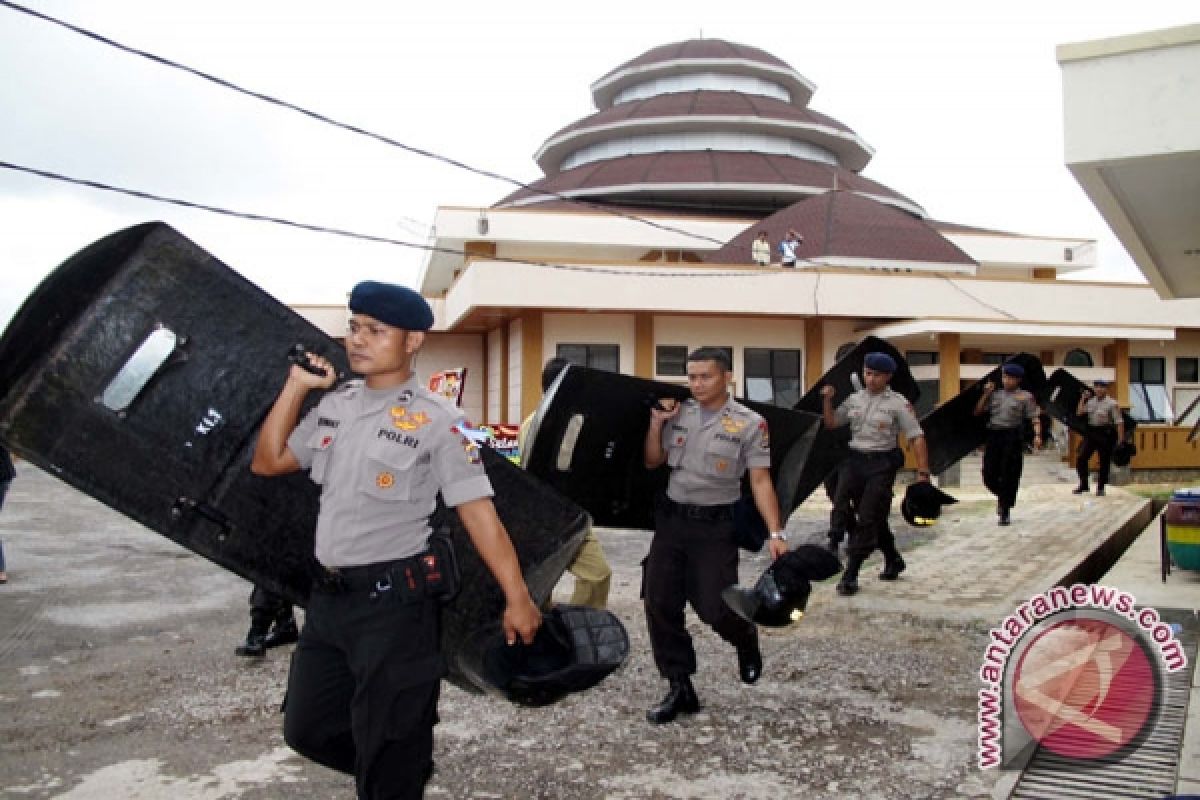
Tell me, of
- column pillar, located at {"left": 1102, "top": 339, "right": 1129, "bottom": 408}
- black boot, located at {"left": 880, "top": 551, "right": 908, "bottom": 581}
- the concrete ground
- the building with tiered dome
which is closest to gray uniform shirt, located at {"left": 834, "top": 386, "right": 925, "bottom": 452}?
black boot, located at {"left": 880, "top": 551, "right": 908, "bottom": 581}

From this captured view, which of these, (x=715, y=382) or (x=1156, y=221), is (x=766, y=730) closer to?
(x=715, y=382)

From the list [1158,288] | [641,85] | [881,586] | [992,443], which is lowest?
[881,586]

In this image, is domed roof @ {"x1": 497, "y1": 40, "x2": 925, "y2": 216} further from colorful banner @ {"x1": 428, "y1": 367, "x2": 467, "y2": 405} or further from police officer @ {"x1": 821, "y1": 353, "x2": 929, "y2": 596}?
police officer @ {"x1": 821, "y1": 353, "x2": 929, "y2": 596}

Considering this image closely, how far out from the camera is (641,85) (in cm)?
4181

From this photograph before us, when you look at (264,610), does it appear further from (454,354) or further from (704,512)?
(454,354)

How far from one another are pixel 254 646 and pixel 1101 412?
12903 millimetres

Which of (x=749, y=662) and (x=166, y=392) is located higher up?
(x=166, y=392)

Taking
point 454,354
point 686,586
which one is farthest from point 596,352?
point 686,586

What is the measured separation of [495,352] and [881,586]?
23.4m

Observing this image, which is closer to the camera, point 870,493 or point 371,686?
point 371,686

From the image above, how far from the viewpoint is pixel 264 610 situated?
5.82 meters

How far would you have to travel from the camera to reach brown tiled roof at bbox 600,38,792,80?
41.6 metres

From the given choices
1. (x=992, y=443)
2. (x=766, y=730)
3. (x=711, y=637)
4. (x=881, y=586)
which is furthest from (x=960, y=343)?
(x=766, y=730)

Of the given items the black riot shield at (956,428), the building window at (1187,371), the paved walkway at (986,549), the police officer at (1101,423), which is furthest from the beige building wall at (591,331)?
the building window at (1187,371)
